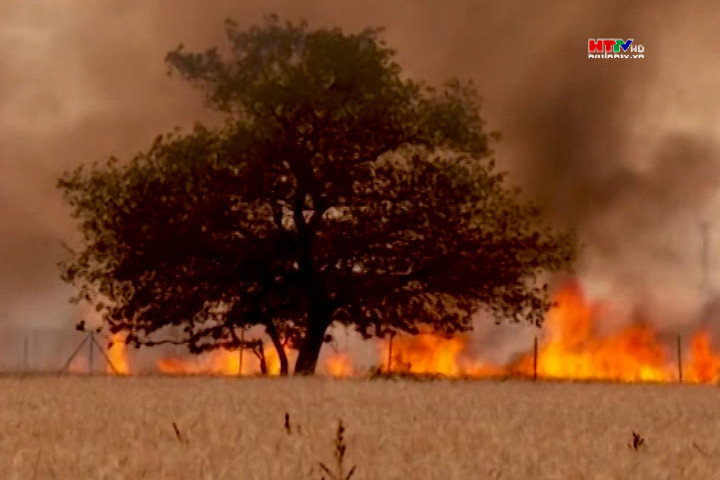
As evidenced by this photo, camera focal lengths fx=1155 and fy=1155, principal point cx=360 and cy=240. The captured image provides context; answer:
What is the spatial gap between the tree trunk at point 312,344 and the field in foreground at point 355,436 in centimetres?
1720

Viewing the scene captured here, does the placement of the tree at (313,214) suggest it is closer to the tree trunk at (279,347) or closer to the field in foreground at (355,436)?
the tree trunk at (279,347)

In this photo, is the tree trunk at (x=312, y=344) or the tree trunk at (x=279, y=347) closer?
the tree trunk at (x=312, y=344)

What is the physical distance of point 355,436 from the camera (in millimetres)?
9406

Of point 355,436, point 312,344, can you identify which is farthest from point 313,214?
point 355,436

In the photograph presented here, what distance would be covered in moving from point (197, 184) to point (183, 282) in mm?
2786

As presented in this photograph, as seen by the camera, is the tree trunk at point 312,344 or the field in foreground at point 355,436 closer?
the field in foreground at point 355,436

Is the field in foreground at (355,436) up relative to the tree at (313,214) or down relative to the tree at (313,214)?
down

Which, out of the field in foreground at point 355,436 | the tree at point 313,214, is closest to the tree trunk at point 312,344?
the tree at point 313,214

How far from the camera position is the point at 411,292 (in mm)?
33156

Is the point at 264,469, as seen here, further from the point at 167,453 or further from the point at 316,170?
the point at 316,170

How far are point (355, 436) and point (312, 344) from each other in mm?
24487

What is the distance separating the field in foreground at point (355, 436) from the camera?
22.7 feet

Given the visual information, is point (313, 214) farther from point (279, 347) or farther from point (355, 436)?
point (355, 436)

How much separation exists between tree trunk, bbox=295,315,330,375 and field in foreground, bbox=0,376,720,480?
56.4 ft
